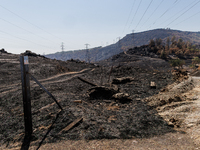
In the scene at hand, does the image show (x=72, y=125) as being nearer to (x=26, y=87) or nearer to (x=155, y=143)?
(x=26, y=87)

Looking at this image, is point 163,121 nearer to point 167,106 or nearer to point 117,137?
point 167,106

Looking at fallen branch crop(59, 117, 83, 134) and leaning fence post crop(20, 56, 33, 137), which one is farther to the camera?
fallen branch crop(59, 117, 83, 134)

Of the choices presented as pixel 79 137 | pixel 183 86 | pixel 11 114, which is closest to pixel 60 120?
pixel 79 137

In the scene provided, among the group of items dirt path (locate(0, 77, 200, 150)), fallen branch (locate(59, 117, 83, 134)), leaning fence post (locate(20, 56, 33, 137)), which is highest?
leaning fence post (locate(20, 56, 33, 137))

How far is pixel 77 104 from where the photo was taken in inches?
355

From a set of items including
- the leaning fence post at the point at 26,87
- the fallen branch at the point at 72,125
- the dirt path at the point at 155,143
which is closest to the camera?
the dirt path at the point at 155,143

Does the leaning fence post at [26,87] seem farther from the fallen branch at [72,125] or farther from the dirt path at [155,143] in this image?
the fallen branch at [72,125]

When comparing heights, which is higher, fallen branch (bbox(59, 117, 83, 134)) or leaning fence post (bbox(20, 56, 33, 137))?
leaning fence post (bbox(20, 56, 33, 137))

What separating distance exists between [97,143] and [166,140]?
2900 mm

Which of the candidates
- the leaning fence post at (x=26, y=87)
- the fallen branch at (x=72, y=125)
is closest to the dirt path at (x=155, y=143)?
the fallen branch at (x=72, y=125)

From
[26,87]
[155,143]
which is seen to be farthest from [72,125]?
[155,143]

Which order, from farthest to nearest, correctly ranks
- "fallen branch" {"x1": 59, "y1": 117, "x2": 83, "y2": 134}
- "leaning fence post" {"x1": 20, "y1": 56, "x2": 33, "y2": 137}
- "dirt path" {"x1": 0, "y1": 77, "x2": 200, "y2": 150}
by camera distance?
"fallen branch" {"x1": 59, "y1": 117, "x2": 83, "y2": 134}, "leaning fence post" {"x1": 20, "y1": 56, "x2": 33, "y2": 137}, "dirt path" {"x1": 0, "y1": 77, "x2": 200, "y2": 150}

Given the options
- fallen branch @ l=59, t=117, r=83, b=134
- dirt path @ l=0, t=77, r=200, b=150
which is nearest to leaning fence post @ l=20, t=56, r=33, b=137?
dirt path @ l=0, t=77, r=200, b=150

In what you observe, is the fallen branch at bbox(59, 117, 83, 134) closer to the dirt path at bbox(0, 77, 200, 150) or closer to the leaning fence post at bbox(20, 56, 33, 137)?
the dirt path at bbox(0, 77, 200, 150)
